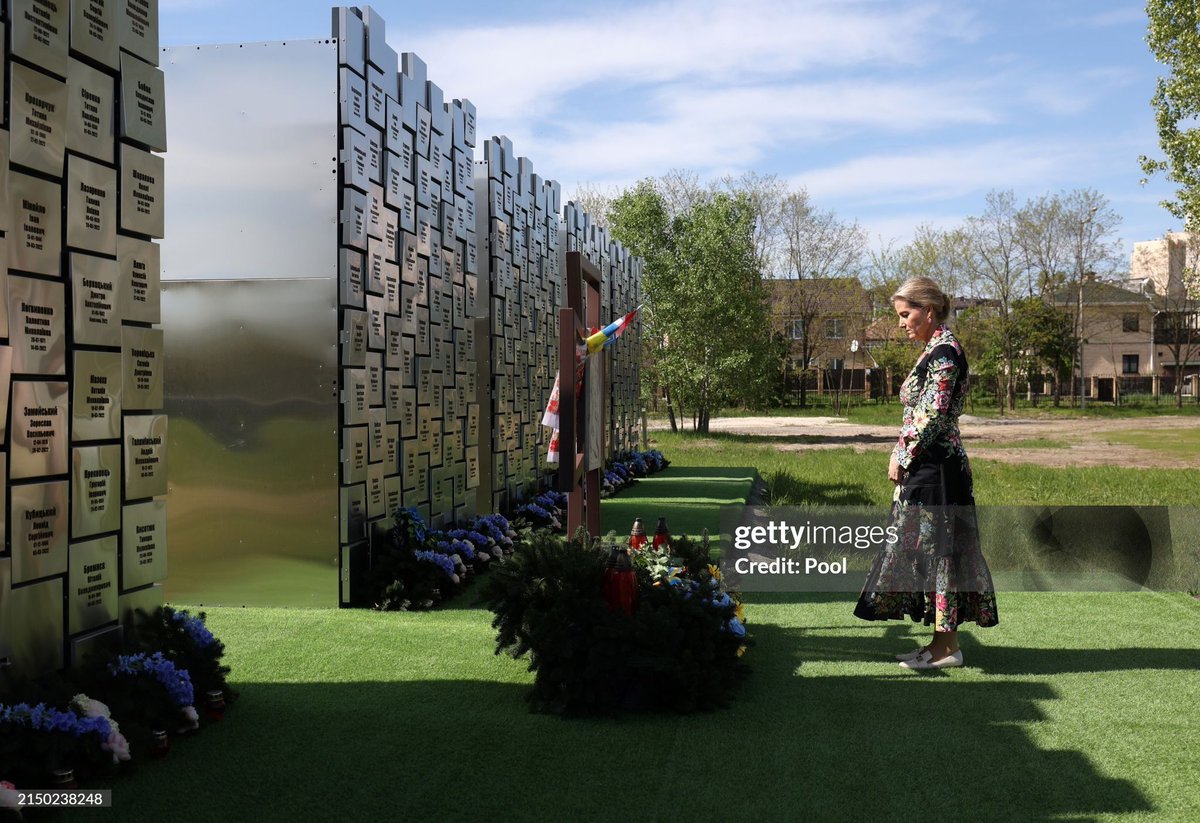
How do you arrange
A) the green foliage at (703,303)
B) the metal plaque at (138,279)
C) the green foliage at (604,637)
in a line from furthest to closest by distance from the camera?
the green foliage at (703,303) → the green foliage at (604,637) → the metal plaque at (138,279)

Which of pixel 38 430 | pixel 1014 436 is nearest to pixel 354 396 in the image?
pixel 38 430

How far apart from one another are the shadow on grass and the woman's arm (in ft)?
4.06

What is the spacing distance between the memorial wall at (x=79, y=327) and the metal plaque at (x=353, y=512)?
228 centimetres

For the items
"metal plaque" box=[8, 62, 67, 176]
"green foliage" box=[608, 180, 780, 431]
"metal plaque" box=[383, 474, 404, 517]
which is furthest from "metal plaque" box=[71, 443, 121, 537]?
"green foliage" box=[608, 180, 780, 431]

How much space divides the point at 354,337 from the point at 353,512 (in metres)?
1.19

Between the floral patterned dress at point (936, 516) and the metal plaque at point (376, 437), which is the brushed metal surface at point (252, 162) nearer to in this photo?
the metal plaque at point (376, 437)

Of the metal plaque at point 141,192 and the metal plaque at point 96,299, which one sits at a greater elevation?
the metal plaque at point 141,192

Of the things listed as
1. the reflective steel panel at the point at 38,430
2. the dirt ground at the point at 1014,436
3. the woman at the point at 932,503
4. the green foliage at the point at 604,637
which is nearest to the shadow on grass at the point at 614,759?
the green foliage at the point at 604,637

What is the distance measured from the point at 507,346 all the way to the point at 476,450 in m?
1.79

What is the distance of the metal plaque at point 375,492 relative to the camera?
25.2 feet

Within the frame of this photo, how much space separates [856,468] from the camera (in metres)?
19.9

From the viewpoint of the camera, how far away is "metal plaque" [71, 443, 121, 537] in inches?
171

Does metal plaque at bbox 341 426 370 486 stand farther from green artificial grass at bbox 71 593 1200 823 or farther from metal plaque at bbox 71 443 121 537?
metal plaque at bbox 71 443 121 537

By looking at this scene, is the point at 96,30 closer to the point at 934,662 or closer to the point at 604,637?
the point at 604,637
